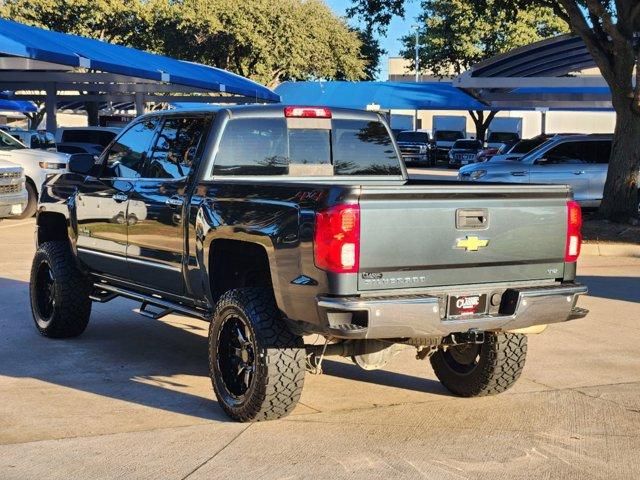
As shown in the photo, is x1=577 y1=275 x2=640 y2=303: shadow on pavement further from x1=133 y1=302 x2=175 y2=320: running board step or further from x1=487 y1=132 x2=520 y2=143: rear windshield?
x1=487 y1=132 x2=520 y2=143: rear windshield

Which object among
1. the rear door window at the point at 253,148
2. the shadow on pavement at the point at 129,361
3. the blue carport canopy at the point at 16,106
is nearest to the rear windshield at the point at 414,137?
the blue carport canopy at the point at 16,106

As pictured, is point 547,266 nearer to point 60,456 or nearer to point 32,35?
point 60,456

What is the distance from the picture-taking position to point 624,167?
57.8 feet

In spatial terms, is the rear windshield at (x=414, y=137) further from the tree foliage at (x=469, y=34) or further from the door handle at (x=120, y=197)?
the door handle at (x=120, y=197)

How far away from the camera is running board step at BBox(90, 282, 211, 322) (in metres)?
7.00

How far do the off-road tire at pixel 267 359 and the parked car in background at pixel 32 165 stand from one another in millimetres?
14680

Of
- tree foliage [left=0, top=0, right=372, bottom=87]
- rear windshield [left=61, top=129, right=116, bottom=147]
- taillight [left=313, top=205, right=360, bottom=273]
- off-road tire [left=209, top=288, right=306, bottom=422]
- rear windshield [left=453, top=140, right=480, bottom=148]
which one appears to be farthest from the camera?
tree foliage [left=0, top=0, right=372, bottom=87]

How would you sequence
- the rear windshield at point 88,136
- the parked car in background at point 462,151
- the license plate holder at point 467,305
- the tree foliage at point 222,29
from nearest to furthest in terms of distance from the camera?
1. the license plate holder at point 467,305
2. the rear windshield at point 88,136
3. the parked car in background at point 462,151
4. the tree foliage at point 222,29

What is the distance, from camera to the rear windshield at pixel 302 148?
7066 mm

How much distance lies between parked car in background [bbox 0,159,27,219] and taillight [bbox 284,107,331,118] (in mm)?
11342

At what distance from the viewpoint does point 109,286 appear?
8.17 metres

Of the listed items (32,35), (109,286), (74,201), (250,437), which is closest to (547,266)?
(250,437)

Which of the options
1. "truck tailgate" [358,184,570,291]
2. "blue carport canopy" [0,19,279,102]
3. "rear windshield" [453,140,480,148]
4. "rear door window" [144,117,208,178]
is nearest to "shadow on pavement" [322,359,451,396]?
"truck tailgate" [358,184,570,291]

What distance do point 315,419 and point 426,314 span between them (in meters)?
1.24
